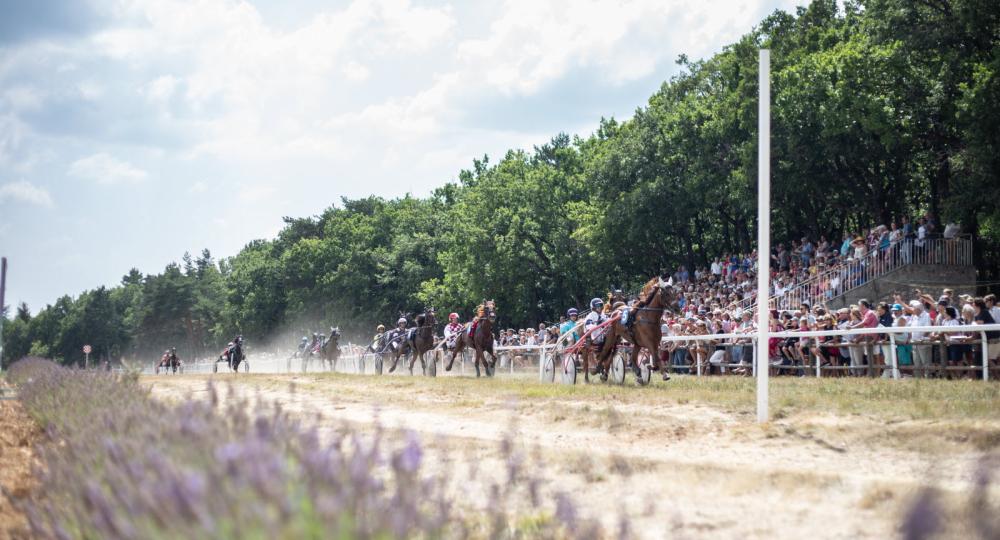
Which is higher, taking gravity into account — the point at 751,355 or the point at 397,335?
the point at 397,335

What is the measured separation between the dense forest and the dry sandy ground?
62.8ft

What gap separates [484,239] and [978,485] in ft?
178

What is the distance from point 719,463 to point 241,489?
216 inches

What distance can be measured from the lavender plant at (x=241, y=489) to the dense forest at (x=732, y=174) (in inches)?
995

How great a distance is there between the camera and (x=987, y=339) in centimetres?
1560

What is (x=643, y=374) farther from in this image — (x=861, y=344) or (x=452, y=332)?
(x=452, y=332)

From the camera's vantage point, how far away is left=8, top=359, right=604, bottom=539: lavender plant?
3.12m

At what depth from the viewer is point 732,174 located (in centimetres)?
3769

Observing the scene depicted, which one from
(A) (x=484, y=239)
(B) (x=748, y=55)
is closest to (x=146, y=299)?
(A) (x=484, y=239)

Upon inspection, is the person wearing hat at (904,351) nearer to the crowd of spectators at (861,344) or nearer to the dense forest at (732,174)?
the crowd of spectators at (861,344)

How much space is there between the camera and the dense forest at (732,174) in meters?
28.5

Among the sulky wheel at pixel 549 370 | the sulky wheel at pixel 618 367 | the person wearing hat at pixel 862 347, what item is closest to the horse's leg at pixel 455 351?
the sulky wheel at pixel 549 370

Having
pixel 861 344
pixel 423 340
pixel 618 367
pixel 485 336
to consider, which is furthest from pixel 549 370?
pixel 423 340

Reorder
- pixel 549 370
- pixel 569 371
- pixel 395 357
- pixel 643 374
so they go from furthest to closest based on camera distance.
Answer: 1. pixel 395 357
2. pixel 549 370
3. pixel 569 371
4. pixel 643 374
